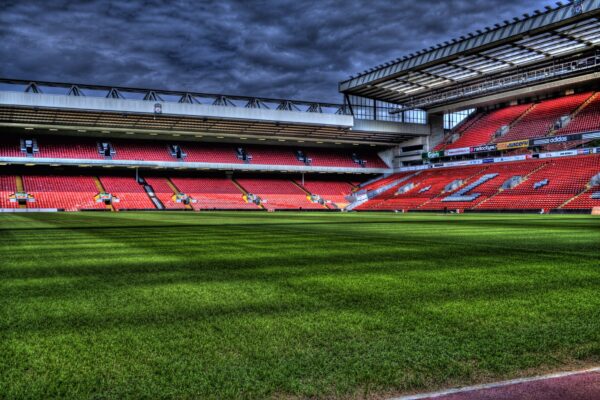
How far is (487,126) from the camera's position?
183ft

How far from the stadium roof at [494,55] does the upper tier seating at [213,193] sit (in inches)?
749

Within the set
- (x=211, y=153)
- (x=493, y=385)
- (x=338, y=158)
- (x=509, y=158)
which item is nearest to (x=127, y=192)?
(x=211, y=153)

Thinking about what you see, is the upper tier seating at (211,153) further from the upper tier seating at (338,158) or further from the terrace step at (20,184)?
the terrace step at (20,184)

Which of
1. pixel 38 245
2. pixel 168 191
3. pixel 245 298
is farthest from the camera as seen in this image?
pixel 168 191

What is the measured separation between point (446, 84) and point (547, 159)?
13.0 metres

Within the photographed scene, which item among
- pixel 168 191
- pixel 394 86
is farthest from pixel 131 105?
pixel 394 86

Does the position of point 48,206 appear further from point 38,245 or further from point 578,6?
point 578,6

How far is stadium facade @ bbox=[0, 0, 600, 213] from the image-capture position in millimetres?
41250

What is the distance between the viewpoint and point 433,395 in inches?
97.2

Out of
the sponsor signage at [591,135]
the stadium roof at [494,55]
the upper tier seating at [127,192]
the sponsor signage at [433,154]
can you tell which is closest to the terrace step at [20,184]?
the upper tier seating at [127,192]

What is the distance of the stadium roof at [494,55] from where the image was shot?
34.9 m

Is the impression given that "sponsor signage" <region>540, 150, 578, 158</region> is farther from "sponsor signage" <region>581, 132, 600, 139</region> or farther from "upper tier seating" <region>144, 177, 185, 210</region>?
"upper tier seating" <region>144, 177, 185, 210</region>

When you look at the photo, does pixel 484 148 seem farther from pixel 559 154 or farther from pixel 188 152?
pixel 188 152

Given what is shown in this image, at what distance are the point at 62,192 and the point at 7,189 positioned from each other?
16.5 feet
